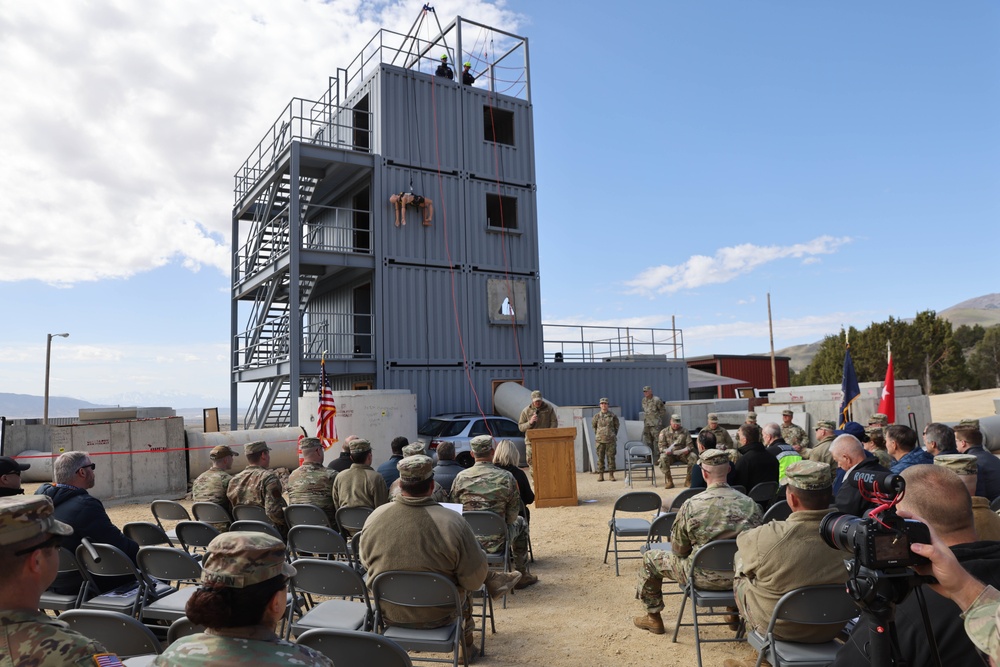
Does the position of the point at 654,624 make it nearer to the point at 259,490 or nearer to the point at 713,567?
the point at 713,567

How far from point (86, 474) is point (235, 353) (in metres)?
16.1

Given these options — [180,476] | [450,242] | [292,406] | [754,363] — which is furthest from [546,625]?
[754,363]

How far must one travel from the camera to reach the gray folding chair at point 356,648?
7.91ft

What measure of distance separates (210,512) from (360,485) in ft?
4.49

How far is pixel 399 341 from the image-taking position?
16984mm

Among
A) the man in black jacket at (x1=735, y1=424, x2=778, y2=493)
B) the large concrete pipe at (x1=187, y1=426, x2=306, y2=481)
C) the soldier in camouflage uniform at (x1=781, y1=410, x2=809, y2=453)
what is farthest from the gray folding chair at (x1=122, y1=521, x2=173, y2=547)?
the soldier in camouflage uniform at (x1=781, y1=410, x2=809, y2=453)

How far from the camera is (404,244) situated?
1736cm

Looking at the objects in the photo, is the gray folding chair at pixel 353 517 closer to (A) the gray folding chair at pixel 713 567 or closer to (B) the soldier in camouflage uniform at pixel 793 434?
(A) the gray folding chair at pixel 713 567

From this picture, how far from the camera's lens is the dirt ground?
14.4 feet

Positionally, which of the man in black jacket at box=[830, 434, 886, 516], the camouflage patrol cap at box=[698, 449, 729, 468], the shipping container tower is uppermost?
the shipping container tower

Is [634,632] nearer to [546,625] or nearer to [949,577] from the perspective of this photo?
[546,625]

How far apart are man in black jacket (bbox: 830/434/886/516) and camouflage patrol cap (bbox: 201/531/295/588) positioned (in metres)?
3.68


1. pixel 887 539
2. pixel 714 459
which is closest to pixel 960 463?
pixel 714 459

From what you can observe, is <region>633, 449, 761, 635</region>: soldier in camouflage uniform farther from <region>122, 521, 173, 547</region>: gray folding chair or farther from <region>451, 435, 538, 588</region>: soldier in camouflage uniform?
<region>122, 521, 173, 547</region>: gray folding chair
